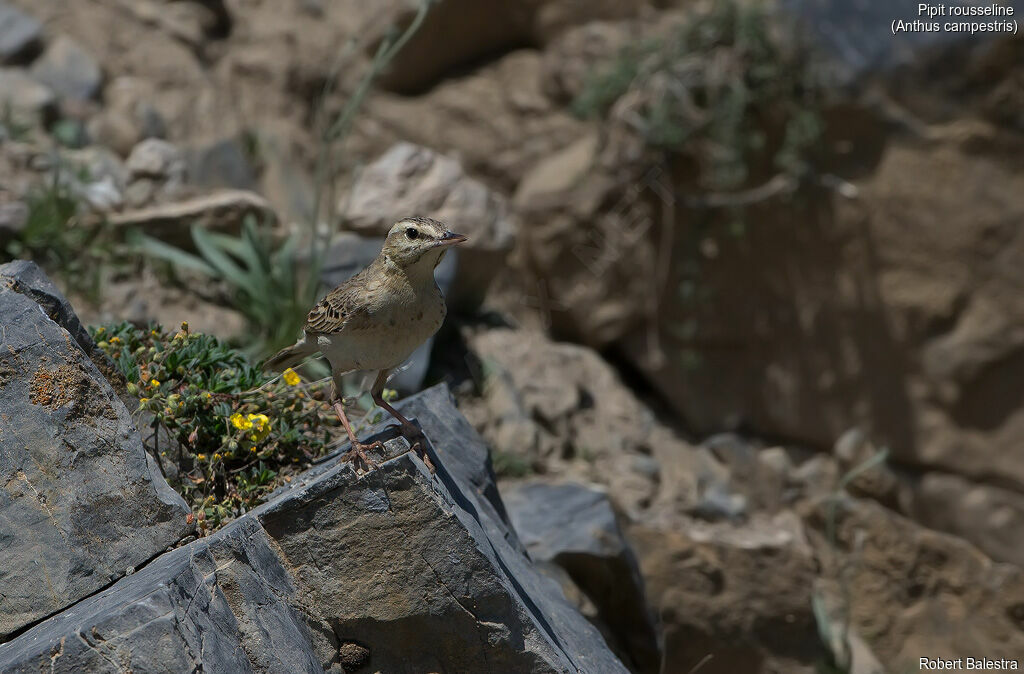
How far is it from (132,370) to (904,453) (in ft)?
22.8

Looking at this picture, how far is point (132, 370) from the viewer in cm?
494

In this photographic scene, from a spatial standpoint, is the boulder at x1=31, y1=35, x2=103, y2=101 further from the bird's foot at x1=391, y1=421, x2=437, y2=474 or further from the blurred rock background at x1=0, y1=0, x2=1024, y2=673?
the bird's foot at x1=391, y1=421, x2=437, y2=474

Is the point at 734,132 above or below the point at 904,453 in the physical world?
above

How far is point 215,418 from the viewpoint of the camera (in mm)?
4930

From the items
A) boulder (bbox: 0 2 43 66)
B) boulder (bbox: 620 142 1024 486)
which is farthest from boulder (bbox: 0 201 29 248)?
boulder (bbox: 620 142 1024 486)

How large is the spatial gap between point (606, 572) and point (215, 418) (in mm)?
2432

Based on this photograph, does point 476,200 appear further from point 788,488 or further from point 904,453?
point 904,453

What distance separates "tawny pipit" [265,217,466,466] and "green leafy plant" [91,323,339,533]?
0.59m

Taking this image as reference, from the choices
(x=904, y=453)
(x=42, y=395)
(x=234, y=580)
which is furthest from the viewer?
(x=904, y=453)

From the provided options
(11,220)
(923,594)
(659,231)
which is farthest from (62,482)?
(659,231)

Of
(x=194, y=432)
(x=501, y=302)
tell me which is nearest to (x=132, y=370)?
(x=194, y=432)

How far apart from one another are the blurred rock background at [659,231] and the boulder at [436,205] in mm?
26

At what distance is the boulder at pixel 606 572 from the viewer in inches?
→ 237

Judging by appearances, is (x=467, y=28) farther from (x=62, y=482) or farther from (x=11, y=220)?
(x=62, y=482)
